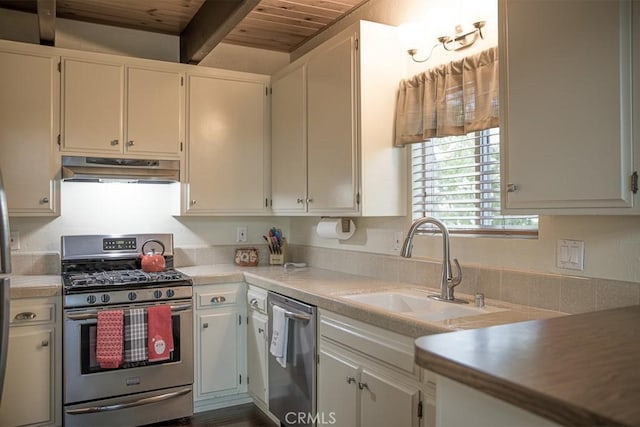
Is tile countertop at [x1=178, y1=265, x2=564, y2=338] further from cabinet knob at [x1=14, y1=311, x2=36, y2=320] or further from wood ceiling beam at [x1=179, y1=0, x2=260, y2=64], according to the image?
wood ceiling beam at [x1=179, y1=0, x2=260, y2=64]

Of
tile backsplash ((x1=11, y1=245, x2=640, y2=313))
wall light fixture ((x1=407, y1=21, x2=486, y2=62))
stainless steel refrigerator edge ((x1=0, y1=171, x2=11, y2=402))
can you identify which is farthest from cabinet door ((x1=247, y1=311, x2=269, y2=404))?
wall light fixture ((x1=407, y1=21, x2=486, y2=62))

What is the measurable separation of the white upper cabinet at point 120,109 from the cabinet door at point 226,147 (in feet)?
0.46

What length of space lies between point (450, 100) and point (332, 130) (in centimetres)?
77

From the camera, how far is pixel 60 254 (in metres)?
3.30

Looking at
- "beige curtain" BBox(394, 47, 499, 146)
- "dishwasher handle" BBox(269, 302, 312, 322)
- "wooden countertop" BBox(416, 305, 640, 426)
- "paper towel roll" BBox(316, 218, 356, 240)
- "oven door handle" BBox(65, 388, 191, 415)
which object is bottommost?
"oven door handle" BBox(65, 388, 191, 415)

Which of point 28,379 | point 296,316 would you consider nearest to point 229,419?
point 296,316

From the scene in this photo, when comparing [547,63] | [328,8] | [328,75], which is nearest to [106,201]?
[328,75]

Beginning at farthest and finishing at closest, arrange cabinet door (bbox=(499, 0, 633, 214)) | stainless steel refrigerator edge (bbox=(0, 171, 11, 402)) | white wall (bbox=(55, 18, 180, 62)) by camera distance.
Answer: white wall (bbox=(55, 18, 180, 62)) < stainless steel refrigerator edge (bbox=(0, 171, 11, 402)) < cabinet door (bbox=(499, 0, 633, 214))

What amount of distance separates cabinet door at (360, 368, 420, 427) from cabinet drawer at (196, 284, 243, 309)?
4.52 ft

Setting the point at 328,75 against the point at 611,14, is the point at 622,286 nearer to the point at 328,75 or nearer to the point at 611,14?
the point at 611,14

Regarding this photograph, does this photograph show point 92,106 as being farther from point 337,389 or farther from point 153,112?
point 337,389

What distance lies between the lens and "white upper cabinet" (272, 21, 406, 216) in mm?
2646

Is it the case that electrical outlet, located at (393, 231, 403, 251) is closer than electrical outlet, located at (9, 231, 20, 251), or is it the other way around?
electrical outlet, located at (393, 231, 403, 251)

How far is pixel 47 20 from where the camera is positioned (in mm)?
2801
